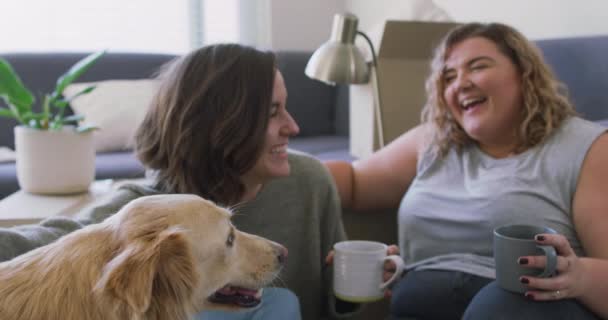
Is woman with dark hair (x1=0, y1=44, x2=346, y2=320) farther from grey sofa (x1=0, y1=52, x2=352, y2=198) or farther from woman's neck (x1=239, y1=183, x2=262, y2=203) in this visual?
grey sofa (x1=0, y1=52, x2=352, y2=198)

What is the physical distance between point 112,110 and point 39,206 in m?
1.75

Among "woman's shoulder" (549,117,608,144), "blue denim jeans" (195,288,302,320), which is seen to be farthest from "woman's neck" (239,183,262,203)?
"woman's shoulder" (549,117,608,144)

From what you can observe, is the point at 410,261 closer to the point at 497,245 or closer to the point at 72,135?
the point at 497,245

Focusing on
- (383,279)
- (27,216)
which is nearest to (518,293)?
(383,279)

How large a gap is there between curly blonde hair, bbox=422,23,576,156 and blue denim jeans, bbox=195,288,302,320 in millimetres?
614

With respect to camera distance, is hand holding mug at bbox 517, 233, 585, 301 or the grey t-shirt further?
the grey t-shirt

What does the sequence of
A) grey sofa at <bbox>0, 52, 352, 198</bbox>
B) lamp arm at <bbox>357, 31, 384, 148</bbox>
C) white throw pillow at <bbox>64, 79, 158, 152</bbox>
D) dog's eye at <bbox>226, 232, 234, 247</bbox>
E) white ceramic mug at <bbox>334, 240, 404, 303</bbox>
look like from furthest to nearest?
white throw pillow at <bbox>64, 79, 158, 152</bbox>
grey sofa at <bbox>0, 52, 352, 198</bbox>
lamp arm at <bbox>357, 31, 384, 148</bbox>
white ceramic mug at <bbox>334, 240, 404, 303</bbox>
dog's eye at <bbox>226, 232, 234, 247</bbox>

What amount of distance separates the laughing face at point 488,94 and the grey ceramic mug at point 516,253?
0.45m

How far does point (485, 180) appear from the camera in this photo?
Answer: 148cm

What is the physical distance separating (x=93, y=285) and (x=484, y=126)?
106 cm

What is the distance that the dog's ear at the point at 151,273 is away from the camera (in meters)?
0.75

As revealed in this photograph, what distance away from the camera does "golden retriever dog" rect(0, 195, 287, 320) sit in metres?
0.77

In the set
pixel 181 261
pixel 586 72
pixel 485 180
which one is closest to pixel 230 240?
pixel 181 261

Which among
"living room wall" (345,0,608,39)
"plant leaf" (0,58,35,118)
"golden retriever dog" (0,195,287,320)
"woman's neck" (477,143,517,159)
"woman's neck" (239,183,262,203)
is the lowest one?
"woman's neck" (239,183,262,203)
